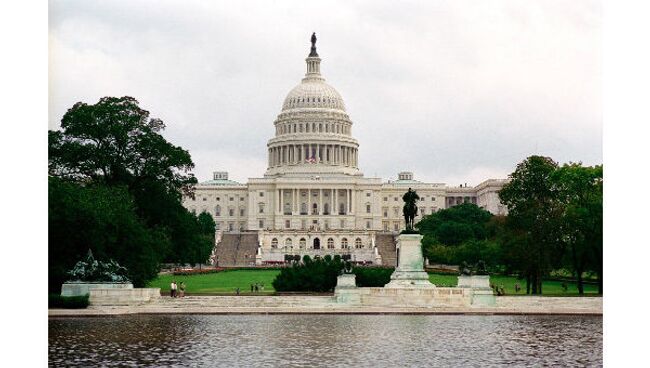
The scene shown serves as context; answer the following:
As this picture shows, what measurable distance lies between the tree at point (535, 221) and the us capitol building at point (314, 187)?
279 ft

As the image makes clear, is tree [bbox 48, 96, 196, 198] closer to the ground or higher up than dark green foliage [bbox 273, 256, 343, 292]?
higher up

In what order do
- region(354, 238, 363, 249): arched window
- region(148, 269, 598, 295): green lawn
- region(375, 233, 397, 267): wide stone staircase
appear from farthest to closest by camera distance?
1. region(354, 238, 363, 249): arched window
2. region(375, 233, 397, 267): wide stone staircase
3. region(148, 269, 598, 295): green lawn

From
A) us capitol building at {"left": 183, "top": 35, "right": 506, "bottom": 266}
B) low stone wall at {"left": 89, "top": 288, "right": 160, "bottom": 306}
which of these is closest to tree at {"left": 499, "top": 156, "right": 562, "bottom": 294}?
low stone wall at {"left": 89, "top": 288, "right": 160, "bottom": 306}

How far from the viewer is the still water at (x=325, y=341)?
2153 centimetres

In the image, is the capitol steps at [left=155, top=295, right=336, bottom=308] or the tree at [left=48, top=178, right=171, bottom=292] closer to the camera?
the capitol steps at [left=155, top=295, right=336, bottom=308]

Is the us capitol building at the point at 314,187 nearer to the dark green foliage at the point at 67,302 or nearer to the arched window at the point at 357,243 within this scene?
the arched window at the point at 357,243

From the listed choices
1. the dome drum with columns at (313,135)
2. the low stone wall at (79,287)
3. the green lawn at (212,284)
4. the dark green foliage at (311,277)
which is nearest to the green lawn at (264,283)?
the green lawn at (212,284)

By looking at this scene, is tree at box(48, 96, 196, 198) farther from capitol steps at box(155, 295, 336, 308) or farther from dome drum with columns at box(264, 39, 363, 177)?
dome drum with columns at box(264, 39, 363, 177)

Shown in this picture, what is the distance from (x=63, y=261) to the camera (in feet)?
146

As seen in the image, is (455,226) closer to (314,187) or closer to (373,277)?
(314,187)

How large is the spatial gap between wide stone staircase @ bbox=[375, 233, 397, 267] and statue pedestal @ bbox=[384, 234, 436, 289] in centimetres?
7361

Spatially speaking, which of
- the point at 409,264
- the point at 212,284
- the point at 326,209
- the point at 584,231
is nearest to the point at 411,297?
the point at 409,264

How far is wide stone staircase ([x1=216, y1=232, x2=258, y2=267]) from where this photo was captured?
4843 inches
